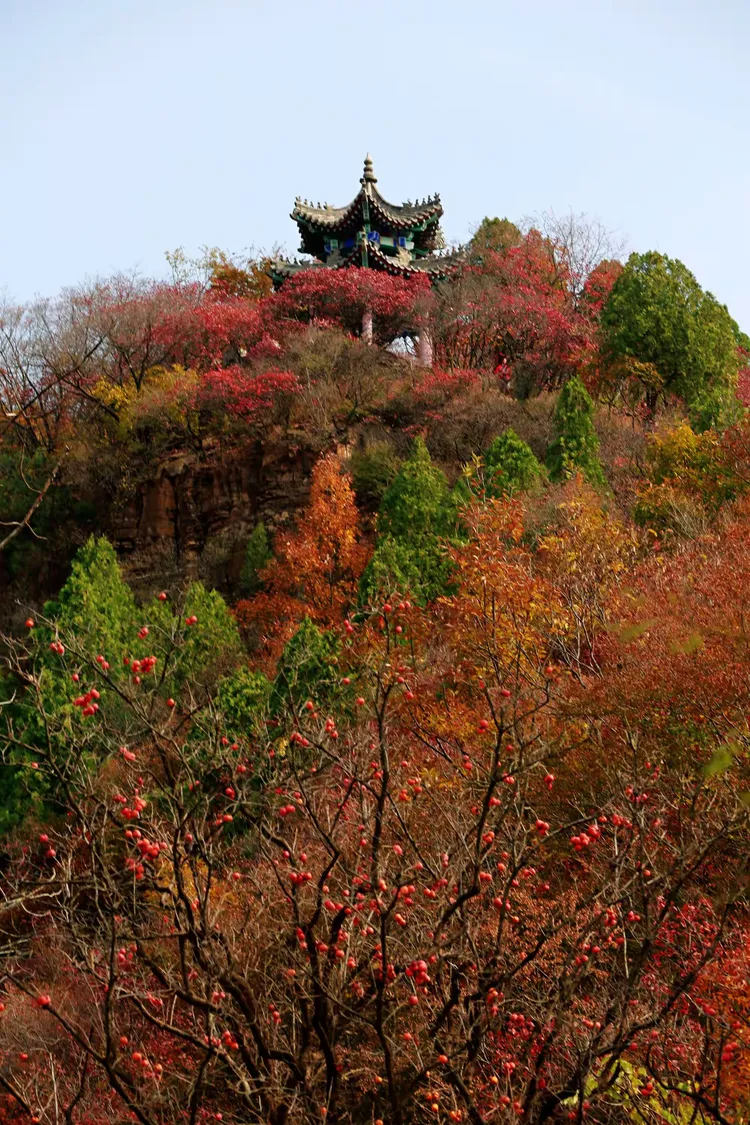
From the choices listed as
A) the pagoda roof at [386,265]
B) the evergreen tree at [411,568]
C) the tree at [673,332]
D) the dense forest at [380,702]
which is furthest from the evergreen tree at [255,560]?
the pagoda roof at [386,265]

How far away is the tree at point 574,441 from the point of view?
923 inches

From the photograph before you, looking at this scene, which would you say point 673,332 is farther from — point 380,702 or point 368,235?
point 380,702

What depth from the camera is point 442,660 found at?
17844 mm

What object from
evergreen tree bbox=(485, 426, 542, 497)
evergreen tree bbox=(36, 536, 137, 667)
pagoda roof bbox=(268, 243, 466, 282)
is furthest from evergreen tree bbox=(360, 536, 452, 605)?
pagoda roof bbox=(268, 243, 466, 282)

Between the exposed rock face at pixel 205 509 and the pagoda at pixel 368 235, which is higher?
the pagoda at pixel 368 235

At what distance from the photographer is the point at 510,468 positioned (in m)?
22.5

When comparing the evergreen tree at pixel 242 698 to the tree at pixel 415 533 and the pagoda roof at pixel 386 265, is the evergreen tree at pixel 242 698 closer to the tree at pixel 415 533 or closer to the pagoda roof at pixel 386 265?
the tree at pixel 415 533

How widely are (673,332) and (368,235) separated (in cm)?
1279

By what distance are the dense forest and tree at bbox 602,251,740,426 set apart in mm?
94

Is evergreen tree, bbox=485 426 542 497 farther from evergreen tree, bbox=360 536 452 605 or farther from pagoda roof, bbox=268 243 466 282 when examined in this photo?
pagoda roof, bbox=268 243 466 282

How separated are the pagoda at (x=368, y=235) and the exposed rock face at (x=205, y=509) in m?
8.25

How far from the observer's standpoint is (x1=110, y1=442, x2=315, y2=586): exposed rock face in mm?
28297

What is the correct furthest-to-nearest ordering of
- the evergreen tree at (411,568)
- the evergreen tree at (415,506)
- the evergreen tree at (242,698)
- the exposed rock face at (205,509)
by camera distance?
the exposed rock face at (205,509) < the evergreen tree at (415,506) < the evergreen tree at (411,568) < the evergreen tree at (242,698)

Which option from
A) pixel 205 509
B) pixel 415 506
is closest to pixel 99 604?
pixel 415 506
